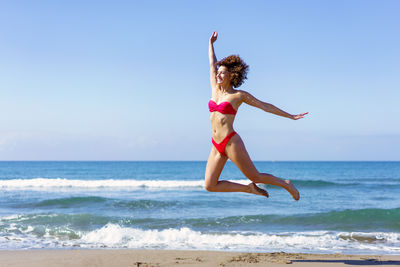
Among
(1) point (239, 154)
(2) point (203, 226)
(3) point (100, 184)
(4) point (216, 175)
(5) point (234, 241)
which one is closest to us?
(1) point (239, 154)

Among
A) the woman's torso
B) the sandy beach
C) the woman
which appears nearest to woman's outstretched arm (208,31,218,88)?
the woman

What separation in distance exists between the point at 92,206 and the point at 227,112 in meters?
9.91

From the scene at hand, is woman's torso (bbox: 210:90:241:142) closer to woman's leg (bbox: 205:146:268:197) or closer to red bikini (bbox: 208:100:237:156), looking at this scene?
red bikini (bbox: 208:100:237:156)

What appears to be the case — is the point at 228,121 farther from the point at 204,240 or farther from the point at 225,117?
the point at 204,240

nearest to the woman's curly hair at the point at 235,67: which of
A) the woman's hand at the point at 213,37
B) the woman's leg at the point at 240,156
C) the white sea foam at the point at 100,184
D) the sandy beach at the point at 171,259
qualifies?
the woman's hand at the point at 213,37

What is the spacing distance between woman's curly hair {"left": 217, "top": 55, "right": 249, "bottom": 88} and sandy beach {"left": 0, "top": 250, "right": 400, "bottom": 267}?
2722 mm

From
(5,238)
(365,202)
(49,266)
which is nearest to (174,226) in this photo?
(5,238)

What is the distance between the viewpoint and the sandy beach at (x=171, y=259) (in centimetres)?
589

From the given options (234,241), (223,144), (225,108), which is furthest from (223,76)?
(234,241)

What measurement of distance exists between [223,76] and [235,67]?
0.21 m

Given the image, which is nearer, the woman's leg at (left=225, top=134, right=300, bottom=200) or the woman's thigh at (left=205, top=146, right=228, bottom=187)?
the woman's leg at (left=225, top=134, right=300, bottom=200)

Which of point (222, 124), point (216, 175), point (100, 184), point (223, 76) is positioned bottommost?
point (100, 184)

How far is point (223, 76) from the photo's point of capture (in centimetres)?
536

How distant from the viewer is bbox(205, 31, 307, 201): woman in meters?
5.20
